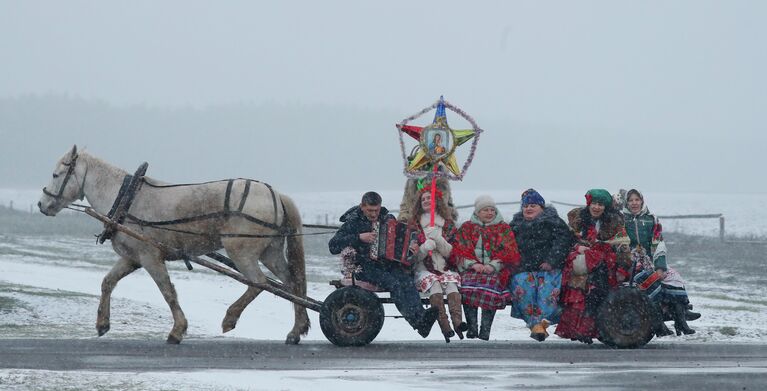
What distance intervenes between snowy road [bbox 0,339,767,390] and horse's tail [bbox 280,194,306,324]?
66 cm

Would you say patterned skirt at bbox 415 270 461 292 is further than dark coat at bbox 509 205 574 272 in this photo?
No

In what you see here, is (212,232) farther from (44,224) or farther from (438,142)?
(44,224)

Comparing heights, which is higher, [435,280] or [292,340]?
[435,280]

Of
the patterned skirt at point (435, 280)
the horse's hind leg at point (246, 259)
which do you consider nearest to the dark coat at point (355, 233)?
the patterned skirt at point (435, 280)

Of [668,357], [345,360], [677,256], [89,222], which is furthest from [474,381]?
[89,222]

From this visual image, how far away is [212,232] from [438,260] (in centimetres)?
242

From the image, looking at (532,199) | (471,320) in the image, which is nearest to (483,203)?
(532,199)

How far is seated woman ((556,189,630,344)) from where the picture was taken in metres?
11.2

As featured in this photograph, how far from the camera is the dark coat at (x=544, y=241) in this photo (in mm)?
11273

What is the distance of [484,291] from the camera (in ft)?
36.6

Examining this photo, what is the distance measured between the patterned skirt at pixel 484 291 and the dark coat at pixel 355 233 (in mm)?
1008

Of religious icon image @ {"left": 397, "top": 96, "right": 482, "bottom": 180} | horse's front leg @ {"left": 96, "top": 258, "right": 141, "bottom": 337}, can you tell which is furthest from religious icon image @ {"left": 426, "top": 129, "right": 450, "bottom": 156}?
horse's front leg @ {"left": 96, "top": 258, "right": 141, "bottom": 337}

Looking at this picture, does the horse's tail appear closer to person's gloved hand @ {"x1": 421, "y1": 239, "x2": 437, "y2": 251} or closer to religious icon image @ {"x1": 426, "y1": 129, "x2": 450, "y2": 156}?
person's gloved hand @ {"x1": 421, "y1": 239, "x2": 437, "y2": 251}

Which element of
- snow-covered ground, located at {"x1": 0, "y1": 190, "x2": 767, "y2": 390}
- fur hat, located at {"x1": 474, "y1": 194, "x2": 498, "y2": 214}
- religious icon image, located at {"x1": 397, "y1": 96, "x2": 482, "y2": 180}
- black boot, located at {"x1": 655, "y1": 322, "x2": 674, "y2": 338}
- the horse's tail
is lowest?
snow-covered ground, located at {"x1": 0, "y1": 190, "x2": 767, "y2": 390}
